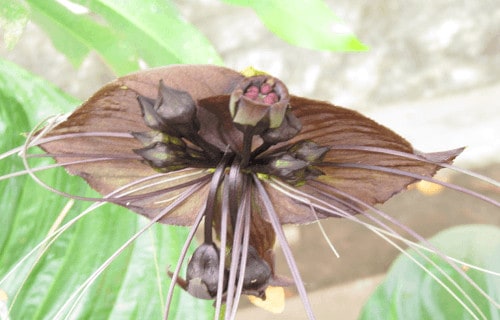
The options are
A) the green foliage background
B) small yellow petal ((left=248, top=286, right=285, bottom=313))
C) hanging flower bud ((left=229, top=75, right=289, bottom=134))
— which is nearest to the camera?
hanging flower bud ((left=229, top=75, right=289, bottom=134))

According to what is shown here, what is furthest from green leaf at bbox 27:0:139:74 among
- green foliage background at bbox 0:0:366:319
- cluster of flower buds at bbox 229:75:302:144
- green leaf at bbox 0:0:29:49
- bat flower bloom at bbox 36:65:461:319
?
cluster of flower buds at bbox 229:75:302:144

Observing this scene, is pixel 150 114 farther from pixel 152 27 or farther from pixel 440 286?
pixel 440 286

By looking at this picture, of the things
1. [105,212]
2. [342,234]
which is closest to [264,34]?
[342,234]

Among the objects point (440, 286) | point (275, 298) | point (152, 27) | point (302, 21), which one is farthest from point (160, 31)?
point (440, 286)

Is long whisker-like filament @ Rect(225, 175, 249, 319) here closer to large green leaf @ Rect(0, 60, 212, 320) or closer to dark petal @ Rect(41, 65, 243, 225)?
dark petal @ Rect(41, 65, 243, 225)

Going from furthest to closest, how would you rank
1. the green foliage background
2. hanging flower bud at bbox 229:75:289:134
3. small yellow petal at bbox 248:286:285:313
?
the green foliage background
small yellow petal at bbox 248:286:285:313
hanging flower bud at bbox 229:75:289:134

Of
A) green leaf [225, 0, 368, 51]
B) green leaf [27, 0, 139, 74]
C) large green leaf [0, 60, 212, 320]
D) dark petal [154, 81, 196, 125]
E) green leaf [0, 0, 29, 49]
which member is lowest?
large green leaf [0, 60, 212, 320]

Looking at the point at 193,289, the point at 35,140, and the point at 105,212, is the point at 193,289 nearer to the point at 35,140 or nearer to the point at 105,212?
the point at 35,140
